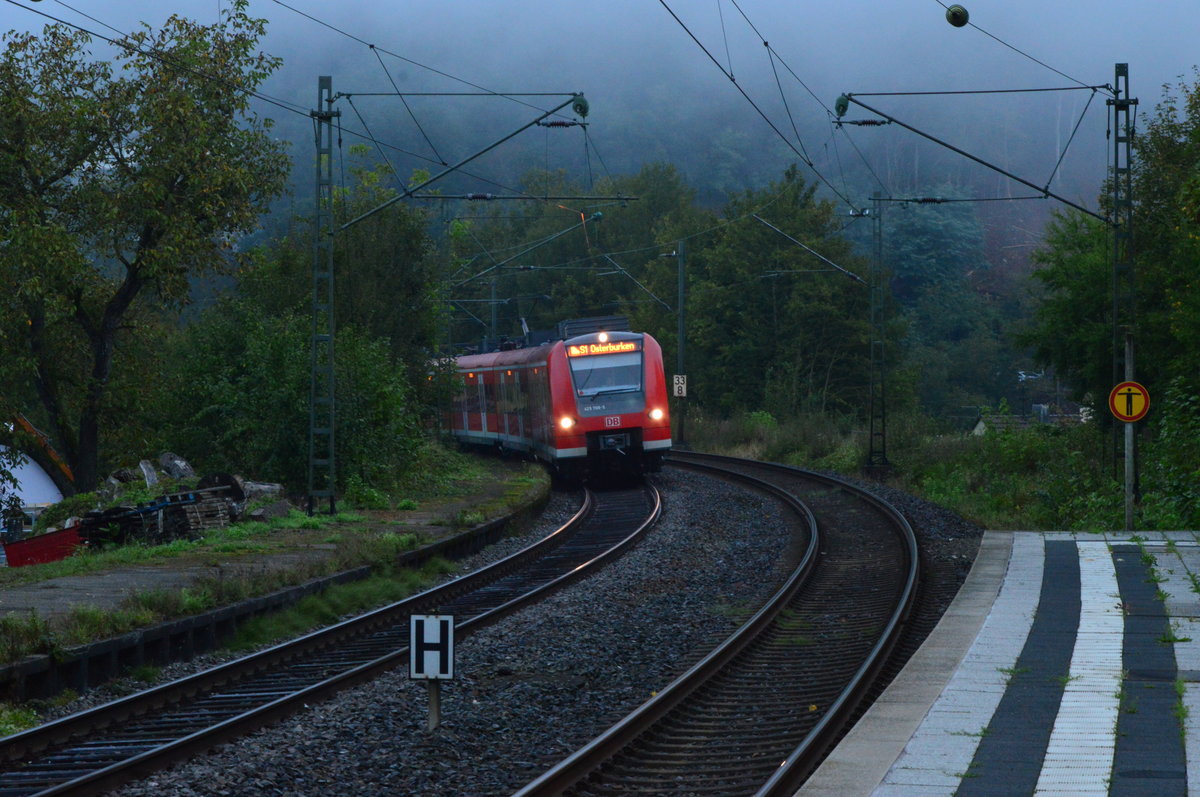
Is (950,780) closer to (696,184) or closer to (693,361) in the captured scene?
(693,361)

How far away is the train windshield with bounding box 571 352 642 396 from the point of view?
2888 cm

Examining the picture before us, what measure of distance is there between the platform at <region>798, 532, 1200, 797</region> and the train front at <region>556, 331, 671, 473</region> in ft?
47.3

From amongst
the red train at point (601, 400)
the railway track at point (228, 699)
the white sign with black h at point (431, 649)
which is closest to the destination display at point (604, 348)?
the red train at point (601, 400)

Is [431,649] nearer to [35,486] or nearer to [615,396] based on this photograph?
[615,396]

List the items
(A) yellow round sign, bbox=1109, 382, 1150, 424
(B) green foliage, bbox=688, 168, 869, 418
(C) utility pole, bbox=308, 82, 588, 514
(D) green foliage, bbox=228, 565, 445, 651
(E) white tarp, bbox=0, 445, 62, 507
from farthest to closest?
(B) green foliage, bbox=688, 168, 869, 418
(E) white tarp, bbox=0, 445, 62, 507
(C) utility pole, bbox=308, 82, 588, 514
(A) yellow round sign, bbox=1109, 382, 1150, 424
(D) green foliage, bbox=228, 565, 445, 651

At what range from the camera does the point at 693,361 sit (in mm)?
61250

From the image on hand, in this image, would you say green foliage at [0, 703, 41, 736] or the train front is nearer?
green foliage at [0, 703, 41, 736]

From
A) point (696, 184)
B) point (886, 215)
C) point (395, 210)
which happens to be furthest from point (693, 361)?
point (696, 184)

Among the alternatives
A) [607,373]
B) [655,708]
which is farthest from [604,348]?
[655,708]

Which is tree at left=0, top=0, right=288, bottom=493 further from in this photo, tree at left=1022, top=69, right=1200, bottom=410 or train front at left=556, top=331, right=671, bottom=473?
tree at left=1022, top=69, right=1200, bottom=410

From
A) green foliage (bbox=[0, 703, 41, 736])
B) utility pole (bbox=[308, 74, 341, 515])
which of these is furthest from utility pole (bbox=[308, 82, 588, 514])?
green foliage (bbox=[0, 703, 41, 736])

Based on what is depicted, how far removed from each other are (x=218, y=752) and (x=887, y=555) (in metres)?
11.6

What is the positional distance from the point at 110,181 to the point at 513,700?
22.0 m

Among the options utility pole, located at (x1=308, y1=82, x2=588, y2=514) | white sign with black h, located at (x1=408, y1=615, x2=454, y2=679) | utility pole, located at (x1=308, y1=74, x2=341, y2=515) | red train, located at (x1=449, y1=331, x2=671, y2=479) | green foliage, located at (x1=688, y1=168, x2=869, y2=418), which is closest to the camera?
white sign with black h, located at (x1=408, y1=615, x2=454, y2=679)
